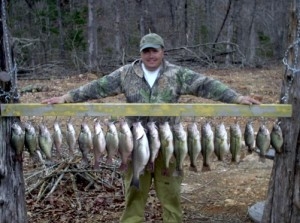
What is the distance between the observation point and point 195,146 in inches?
177

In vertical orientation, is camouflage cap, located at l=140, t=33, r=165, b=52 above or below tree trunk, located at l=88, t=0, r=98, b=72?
below

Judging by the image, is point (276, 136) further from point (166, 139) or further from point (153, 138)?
point (153, 138)

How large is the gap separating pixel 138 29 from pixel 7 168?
2115 cm

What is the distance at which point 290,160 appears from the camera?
492 centimetres

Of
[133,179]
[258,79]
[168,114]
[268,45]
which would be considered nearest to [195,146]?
[168,114]

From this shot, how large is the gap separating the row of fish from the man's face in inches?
28.3

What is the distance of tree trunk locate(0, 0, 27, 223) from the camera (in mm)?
4727

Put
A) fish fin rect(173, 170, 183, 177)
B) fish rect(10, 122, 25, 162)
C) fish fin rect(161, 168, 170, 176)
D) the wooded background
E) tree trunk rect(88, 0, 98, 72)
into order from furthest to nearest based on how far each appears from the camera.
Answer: the wooded background < tree trunk rect(88, 0, 98, 72) < fish fin rect(161, 168, 170, 176) < fish fin rect(173, 170, 183, 177) < fish rect(10, 122, 25, 162)

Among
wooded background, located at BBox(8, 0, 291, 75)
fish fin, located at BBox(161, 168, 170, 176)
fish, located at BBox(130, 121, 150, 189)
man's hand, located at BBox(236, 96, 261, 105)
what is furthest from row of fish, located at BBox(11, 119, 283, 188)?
wooded background, located at BBox(8, 0, 291, 75)

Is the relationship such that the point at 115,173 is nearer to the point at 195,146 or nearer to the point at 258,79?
the point at 195,146

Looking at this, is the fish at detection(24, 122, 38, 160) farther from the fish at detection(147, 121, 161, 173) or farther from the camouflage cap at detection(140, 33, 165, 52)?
the camouflage cap at detection(140, 33, 165, 52)

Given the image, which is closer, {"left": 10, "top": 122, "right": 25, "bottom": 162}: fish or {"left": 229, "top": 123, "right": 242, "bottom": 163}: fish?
{"left": 229, "top": 123, "right": 242, "bottom": 163}: fish

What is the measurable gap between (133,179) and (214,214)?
2.26m

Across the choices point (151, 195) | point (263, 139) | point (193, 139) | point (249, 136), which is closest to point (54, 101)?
point (193, 139)
